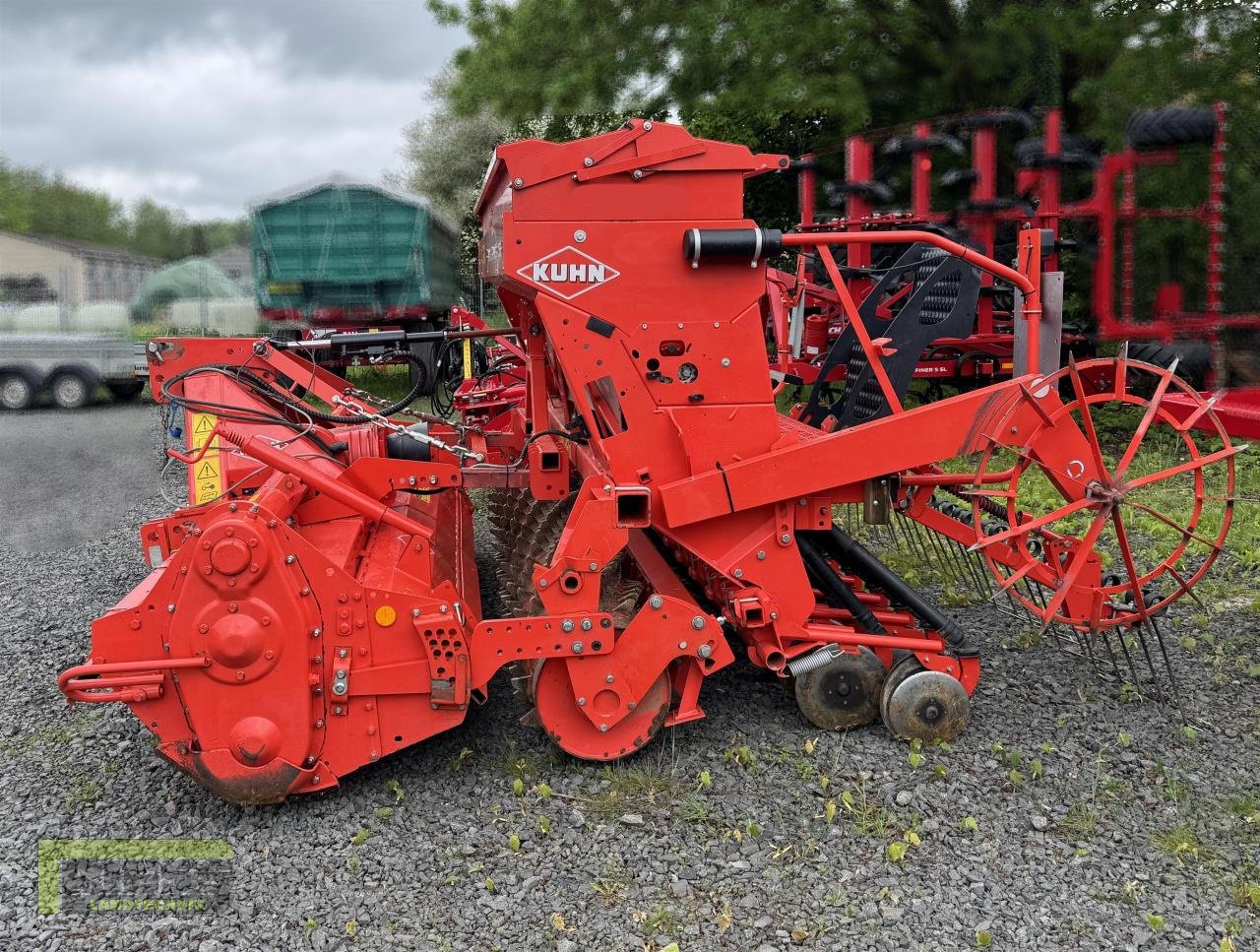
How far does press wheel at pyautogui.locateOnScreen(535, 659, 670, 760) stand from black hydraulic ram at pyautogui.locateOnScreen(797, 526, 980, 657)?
1.08m

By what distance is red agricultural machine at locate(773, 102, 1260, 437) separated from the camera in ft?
32.3

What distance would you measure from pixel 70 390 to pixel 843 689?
16.5m

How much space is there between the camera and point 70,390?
56.1ft

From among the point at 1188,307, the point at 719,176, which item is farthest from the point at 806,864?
the point at 1188,307

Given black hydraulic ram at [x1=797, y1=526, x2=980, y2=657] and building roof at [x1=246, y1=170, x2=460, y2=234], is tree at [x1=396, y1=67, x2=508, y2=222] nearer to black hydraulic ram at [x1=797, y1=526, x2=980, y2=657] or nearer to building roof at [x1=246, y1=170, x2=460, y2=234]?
building roof at [x1=246, y1=170, x2=460, y2=234]

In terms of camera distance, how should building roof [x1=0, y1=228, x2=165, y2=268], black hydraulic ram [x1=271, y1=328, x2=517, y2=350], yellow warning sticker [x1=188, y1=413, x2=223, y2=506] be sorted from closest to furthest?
yellow warning sticker [x1=188, y1=413, x2=223, y2=506] → black hydraulic ram [x1=271, y1=328, x2=517, y2=350] → building roof [x1=0, y1=228, x2=165, y2=268]

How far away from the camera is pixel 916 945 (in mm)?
3076

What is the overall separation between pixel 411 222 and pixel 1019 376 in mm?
14406

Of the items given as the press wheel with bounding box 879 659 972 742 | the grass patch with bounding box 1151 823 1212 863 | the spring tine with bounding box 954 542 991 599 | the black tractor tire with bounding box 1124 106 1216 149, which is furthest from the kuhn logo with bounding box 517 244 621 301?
the black tractor tire with bounding box 1124 106 1216 149

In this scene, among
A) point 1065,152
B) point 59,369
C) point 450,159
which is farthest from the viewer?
point 450,159

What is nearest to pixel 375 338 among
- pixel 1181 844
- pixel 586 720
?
pixel 586 720


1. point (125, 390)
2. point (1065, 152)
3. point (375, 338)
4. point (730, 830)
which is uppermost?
point (1065, 152)

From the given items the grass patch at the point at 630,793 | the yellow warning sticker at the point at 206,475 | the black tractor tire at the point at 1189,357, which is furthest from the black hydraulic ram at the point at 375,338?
the black tractor tire at the point at 1189,357

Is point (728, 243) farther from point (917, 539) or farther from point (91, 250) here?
point (91, 250)
